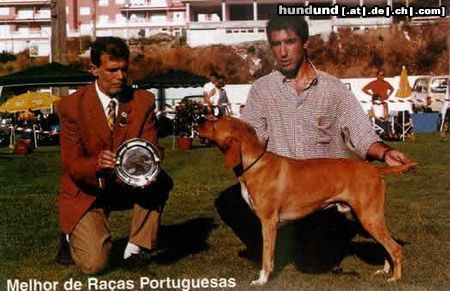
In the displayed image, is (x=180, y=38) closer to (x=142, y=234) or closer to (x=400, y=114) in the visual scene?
(x=142, y=234)

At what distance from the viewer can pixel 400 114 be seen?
1120cm

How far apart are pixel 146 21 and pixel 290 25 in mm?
1391

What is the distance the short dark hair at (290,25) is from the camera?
372 cm

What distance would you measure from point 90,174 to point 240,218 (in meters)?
1.45

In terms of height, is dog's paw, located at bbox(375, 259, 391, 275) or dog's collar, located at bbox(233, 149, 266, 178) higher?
dog's collar, located at bbox(233, 149, 266, 178)

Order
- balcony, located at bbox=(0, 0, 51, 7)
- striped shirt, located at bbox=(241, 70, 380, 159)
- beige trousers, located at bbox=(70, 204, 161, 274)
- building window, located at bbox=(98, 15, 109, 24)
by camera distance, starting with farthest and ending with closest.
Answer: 1. building window, located at bbox=(98, 15, 109, 24)
2. balcony, located at bbox=(0, 0, 51, 7)
3. striped shirt, located at bbox=(241, 70, 380, 159)
4. beige trousers, located at bbox=(70, 204, 161, 274)

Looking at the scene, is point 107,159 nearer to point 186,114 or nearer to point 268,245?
point 268,245

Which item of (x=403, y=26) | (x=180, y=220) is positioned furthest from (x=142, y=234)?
(x=403, y=26)

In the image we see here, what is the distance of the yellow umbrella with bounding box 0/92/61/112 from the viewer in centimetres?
937

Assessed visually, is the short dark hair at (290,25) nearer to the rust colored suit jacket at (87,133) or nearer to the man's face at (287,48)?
the man's face at (287,48)

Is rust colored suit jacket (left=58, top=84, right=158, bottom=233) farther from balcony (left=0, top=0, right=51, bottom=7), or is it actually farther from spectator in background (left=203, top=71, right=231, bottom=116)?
spectator in background (left=203, top=71, right=231, bottom=116)

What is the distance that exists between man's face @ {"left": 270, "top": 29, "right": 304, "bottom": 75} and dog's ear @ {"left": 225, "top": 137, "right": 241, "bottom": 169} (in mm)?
620

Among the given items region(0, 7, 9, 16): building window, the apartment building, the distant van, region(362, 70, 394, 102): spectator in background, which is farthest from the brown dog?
the distant van

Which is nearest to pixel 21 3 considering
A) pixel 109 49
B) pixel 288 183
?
pixel 109 49
